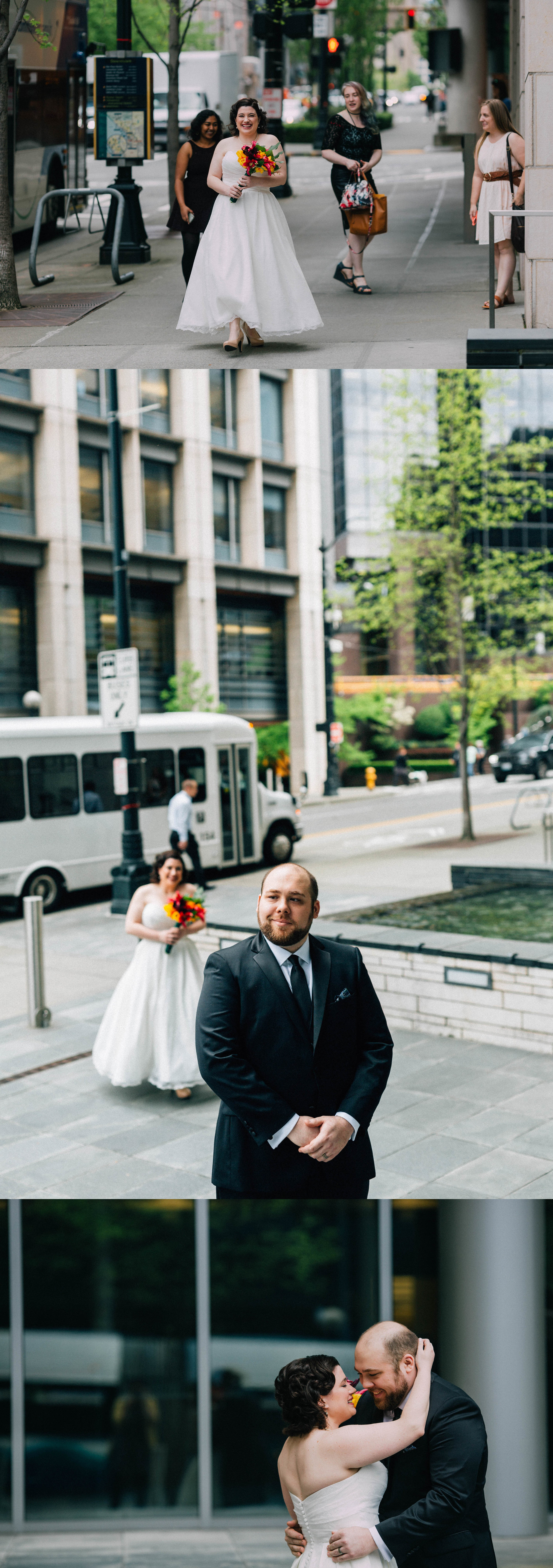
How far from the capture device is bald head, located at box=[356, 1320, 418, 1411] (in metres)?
3.41

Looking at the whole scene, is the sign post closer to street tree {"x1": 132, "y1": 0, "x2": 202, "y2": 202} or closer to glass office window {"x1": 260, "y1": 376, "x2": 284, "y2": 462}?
street tree {"x1": 132, "y1": 0, "x2": 202, "y2": 202}

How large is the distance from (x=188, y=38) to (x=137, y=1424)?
36.4ft

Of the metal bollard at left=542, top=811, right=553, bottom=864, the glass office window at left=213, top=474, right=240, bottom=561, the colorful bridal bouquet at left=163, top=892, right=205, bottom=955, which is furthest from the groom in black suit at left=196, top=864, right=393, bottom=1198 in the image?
the metal bollard at left=542, top=811, right=553, bottom=864

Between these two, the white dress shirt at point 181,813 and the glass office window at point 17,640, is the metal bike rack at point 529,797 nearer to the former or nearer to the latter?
the white dress shirt at point 181,813

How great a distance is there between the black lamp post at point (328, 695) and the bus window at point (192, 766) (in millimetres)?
1390

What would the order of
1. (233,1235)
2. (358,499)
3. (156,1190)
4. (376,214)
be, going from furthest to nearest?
(358,499) → (376,214) → (233,1235) → (156,1190)

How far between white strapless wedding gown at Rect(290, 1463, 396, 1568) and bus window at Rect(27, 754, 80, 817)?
357 inches

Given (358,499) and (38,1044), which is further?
(358,499)

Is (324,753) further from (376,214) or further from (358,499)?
(358,499)

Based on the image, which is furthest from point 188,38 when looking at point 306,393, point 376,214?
point 376,214

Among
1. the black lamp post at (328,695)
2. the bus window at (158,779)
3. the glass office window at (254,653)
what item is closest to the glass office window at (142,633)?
the bus window at (158,779)

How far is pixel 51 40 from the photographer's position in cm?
986

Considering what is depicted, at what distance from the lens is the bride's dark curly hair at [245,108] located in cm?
664

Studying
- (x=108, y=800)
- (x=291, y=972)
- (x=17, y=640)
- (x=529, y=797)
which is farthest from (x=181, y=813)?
(x=529, y=797)
